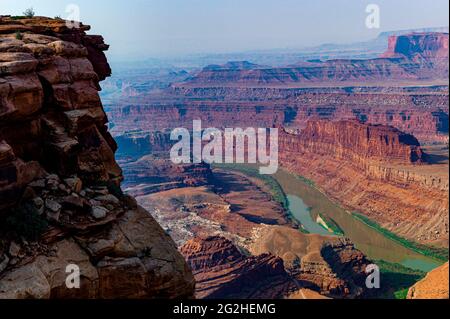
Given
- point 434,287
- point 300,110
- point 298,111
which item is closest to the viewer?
point 434,287

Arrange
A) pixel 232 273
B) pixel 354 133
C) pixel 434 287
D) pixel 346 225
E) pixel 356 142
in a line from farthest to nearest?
pixel 354 133 < pixel 356 142 < pixel 346 225 < pixel 232 273 < pixel 434 287

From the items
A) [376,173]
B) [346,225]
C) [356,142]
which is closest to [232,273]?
[346,225]

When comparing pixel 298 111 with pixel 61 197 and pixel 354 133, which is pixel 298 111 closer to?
pixel 354 133

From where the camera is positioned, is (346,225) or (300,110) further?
(300,110)

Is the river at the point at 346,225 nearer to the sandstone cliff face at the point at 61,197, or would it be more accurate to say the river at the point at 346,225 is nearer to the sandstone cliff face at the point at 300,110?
the sandstone cliff face at the point at 300,110

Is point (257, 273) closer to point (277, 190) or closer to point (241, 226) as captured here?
point (241, 226)

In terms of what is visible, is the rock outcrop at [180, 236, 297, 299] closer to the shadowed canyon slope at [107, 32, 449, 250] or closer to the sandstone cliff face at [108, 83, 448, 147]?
the shadowed canyon slope at [107, 32, 449, 250]

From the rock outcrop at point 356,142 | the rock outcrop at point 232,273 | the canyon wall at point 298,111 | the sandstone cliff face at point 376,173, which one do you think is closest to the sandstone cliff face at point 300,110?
the canyon wall at point 298,111
